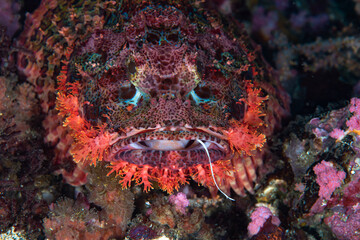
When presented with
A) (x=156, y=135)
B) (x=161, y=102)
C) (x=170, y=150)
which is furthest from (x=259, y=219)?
(x=161, y=102)

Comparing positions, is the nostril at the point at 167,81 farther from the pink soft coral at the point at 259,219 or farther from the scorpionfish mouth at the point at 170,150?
the pink soft coral at the point at 259,219

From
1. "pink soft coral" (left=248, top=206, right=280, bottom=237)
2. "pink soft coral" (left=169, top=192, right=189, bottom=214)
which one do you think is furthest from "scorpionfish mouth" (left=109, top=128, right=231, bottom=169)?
"pink soft coral" (left=248, top=206, right=280, bottom=237)

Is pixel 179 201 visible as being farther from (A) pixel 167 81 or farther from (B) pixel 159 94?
(A) pixel 167 81

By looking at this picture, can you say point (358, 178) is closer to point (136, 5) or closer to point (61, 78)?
point (136, 5)

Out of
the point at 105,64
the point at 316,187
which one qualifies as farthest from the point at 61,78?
the point at 316,187

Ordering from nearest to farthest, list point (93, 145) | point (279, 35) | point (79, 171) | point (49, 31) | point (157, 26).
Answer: point (93, 145)
point (157, 26)
point (79, 171)
point (49, 31)
point (279, 35)

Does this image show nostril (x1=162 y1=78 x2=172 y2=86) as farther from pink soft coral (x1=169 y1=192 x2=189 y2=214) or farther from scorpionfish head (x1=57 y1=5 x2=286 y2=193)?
pink soft coral (x1=169 y1=192 x2=189 y2=214)
